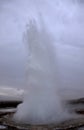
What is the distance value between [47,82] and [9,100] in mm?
37847

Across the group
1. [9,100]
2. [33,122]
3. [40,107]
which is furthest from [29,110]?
[9,100]

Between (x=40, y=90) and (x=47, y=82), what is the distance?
0.88 meters

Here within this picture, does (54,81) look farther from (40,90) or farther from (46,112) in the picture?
(46,112)

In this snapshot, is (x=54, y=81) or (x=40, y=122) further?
(x=54, y=81)

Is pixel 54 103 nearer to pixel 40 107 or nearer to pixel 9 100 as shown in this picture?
pixel 40 107

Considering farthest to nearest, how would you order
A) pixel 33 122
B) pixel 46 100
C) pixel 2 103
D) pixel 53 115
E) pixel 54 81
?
pixel 2 103 → pixel 54 81 → pixel 46 100 → pixel 53 115 → pixel 33 122

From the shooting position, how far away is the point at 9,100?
5538 centimetres

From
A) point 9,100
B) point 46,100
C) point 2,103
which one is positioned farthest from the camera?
point 9,100

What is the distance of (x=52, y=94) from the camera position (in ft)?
59.8

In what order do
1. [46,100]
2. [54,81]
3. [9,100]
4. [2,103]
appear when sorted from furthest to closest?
[9,100] < [2,103] < [54,81] < [46,100]

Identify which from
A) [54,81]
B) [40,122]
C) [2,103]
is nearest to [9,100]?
[2,103]

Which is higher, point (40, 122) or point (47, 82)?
point (47, 82)

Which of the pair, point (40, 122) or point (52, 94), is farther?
point (52, 94)

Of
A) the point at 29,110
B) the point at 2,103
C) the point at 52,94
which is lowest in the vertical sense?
the point at 29,110
